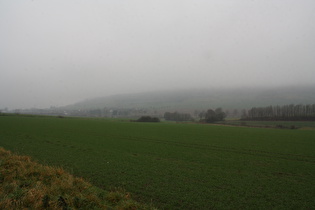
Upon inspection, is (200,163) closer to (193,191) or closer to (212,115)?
(193,191)

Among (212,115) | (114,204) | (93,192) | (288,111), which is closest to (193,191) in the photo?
(114,204)

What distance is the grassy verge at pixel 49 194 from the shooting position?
5.13 meters

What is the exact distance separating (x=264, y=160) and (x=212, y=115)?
79.6 metres

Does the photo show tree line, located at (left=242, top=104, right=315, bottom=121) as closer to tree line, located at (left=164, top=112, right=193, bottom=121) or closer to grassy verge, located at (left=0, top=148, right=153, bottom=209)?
tree line, located at (left=164, top=112, right=193, bottom=121)

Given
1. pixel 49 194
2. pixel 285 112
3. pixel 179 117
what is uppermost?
pixel 285 112

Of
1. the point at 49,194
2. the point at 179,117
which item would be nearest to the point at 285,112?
the point at 179,117

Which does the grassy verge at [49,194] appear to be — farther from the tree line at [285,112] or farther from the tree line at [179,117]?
the tree line at [179,117]

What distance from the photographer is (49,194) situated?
5781 millimetres

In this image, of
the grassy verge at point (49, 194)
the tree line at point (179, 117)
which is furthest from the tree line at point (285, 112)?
the grassy verge at point (49, 194)

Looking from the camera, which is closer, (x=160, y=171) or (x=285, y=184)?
(x=285, y=184)

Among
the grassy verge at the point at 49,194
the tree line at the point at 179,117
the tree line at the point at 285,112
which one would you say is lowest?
the tree line at the point at 179,117

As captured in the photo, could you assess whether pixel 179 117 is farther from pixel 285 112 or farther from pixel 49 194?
pixel 49 194

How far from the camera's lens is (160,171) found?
10.6 metres

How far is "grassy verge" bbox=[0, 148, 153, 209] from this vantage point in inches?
202
